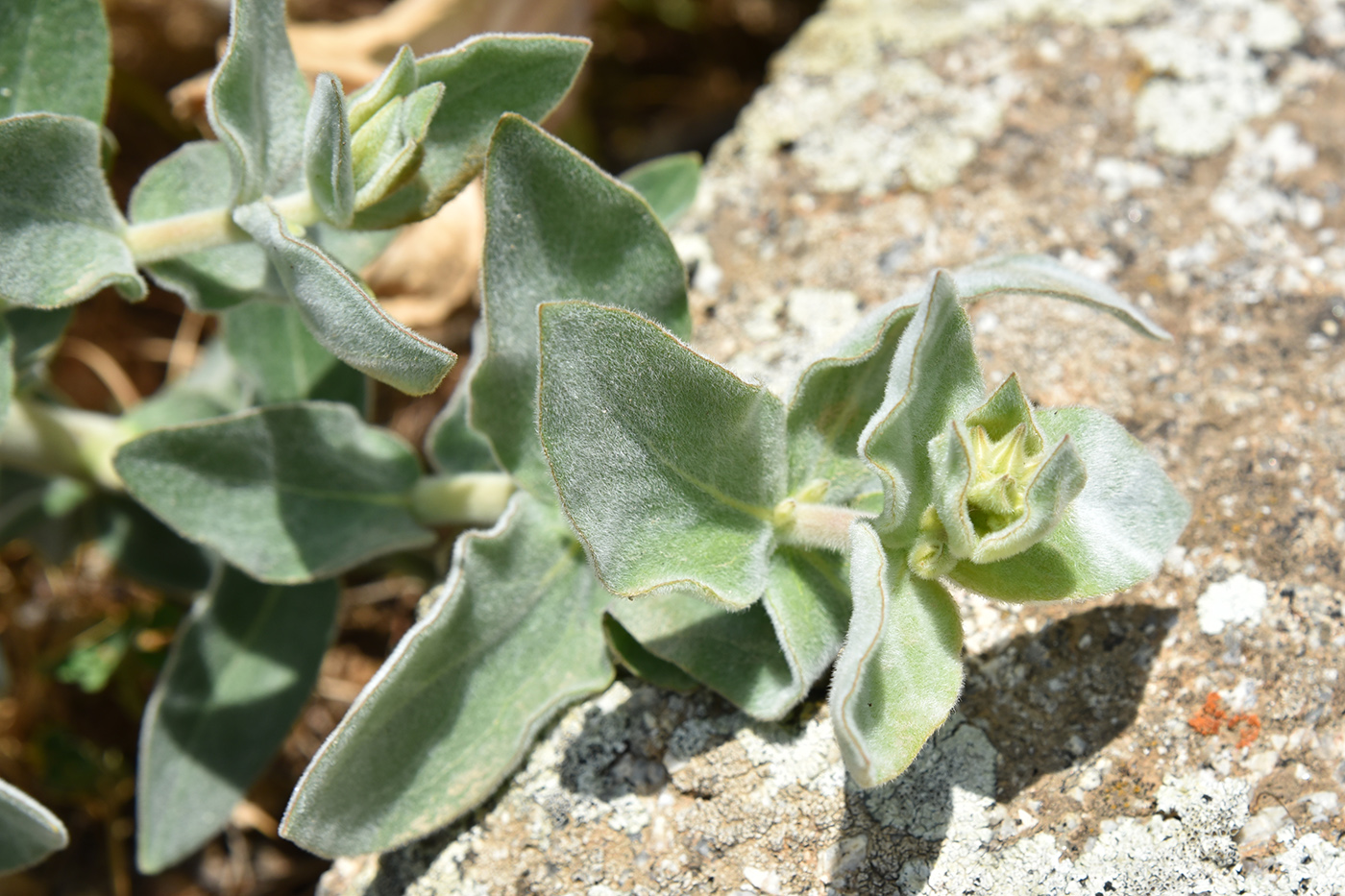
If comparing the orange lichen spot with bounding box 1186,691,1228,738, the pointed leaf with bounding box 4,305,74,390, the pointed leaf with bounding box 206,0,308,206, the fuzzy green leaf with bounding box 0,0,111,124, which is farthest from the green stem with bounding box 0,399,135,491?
the orange lichen spot with bounding box 1186,691,1228,738

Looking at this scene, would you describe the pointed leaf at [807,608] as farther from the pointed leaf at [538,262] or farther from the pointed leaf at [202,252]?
the pointed leaf at [202,252]

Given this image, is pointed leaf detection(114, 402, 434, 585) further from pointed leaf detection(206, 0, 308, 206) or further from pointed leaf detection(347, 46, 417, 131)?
pointed leaf detection(347, 46, 417, 131)

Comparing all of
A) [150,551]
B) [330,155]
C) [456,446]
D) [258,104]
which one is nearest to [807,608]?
[456,446]

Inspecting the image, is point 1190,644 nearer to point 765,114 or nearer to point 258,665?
point 765,114

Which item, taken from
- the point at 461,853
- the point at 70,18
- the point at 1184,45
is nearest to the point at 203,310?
the point at 70,18

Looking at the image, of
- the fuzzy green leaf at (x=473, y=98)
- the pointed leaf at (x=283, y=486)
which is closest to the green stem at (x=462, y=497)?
the pointed leaf at (x=283, y=486)

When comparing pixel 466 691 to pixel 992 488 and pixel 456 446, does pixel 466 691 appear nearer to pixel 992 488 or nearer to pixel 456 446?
pixel 456 446
